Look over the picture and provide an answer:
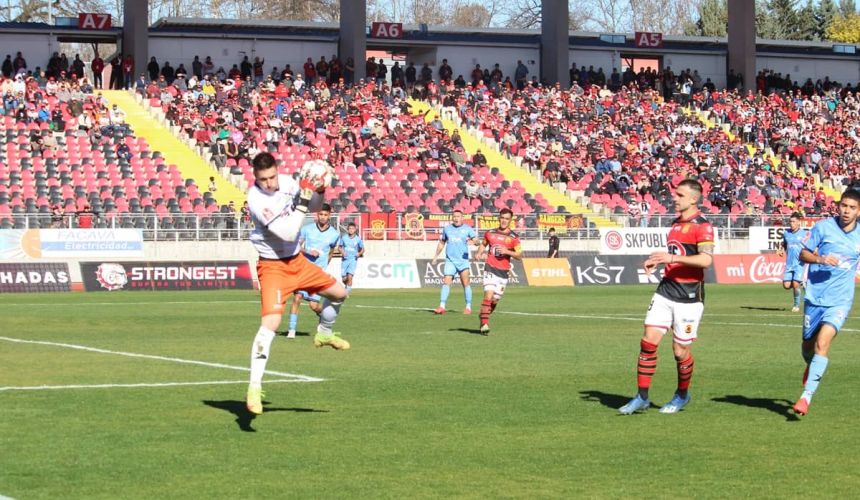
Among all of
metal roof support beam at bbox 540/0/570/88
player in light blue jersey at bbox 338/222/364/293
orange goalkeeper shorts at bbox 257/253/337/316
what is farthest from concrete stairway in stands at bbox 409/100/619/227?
orange goalkeeper shorts at bbox 257/253/337/316

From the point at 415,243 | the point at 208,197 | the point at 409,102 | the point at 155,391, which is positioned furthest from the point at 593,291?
the point at 155,391

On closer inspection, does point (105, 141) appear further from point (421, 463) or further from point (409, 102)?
point (421, 463)

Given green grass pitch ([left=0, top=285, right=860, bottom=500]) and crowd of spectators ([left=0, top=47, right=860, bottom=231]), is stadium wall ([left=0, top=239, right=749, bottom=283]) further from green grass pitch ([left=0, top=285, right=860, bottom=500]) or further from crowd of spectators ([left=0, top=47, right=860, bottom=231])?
green grass pitch ([left=0, top=285, right=860, bottom=500])

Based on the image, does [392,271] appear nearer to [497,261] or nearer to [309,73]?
Result: [497,261]

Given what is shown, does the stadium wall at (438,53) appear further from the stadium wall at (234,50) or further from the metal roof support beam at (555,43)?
the metal roof support beam at (555,43)

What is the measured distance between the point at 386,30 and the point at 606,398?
56.1 m

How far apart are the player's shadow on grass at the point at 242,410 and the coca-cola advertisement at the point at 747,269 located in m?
35.8

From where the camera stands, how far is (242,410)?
12.5m

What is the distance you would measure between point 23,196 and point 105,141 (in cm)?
661

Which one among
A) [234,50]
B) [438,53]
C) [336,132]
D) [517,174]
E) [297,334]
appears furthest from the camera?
[438,53]

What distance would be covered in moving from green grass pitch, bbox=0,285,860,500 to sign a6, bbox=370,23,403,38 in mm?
46445

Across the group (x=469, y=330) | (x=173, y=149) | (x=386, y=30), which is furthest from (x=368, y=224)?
(x=386, y=30)

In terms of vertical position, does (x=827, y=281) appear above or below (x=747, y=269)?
above

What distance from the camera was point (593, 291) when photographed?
133 feet
